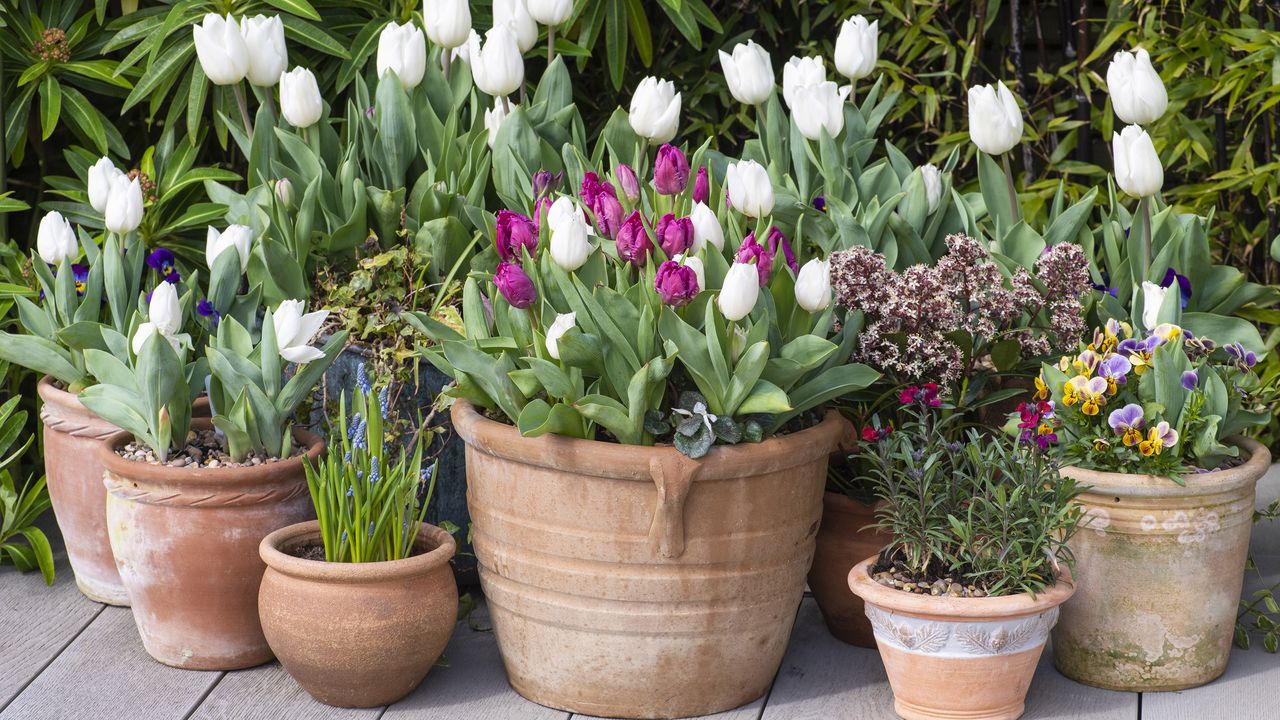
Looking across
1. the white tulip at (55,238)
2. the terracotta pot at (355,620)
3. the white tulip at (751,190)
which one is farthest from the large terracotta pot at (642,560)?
the white tulip at (55,238)

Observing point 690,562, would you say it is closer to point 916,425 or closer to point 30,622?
point 916,425

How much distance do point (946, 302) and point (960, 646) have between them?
510mm

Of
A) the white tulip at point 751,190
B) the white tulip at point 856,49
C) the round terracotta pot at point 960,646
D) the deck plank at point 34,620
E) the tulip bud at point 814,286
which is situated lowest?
the deck plank at point 34,620

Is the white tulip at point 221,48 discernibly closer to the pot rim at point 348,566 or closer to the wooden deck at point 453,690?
the pot rim at point 348,566

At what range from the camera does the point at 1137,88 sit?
2.42 m

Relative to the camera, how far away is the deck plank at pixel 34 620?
240 cm

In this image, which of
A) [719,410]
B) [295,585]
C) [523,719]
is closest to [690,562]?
[719,410]

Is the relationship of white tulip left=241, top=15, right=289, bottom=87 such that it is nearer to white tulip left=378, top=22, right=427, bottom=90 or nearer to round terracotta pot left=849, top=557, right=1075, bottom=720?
white tulip left=378, top=22, right=427, bottom=90

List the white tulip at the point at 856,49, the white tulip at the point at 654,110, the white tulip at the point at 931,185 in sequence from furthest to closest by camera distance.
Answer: the white tulip at the point at 856,49, the white tulip at the point at 931,185, the white tulip at the point at 654,110

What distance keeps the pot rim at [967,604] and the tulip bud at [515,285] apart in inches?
25.9

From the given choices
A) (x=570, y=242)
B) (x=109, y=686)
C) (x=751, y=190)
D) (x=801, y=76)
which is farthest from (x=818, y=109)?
(x=109, y=686)

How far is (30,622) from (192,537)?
512mm

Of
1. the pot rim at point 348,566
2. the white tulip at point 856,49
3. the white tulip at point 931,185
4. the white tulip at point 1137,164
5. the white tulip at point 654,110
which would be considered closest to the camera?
the pot rim at point 348,566

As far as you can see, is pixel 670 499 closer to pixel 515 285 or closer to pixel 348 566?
pixel 515 285
